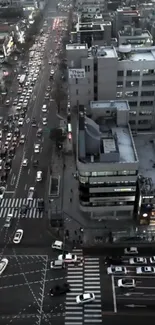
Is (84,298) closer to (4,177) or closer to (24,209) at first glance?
(24,209)

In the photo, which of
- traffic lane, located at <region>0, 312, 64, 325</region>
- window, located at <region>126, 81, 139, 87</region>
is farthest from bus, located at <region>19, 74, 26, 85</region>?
traffic lane, located at <region>0, 312, 64, 325</region>

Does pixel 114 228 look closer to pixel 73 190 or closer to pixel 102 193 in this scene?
pixel 102 193

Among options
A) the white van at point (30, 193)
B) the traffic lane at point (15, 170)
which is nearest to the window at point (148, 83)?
the traffic lane at point (15, 170)

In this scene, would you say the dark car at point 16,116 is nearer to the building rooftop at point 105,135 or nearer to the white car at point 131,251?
the building rooftop at point 105,135

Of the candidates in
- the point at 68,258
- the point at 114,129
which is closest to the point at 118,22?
the point at 114,129

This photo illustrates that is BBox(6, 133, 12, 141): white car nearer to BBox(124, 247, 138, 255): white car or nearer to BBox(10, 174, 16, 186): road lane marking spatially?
BBox(10, 174, 16, 186): road lane marking

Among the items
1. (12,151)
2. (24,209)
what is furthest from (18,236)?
(12,151)
